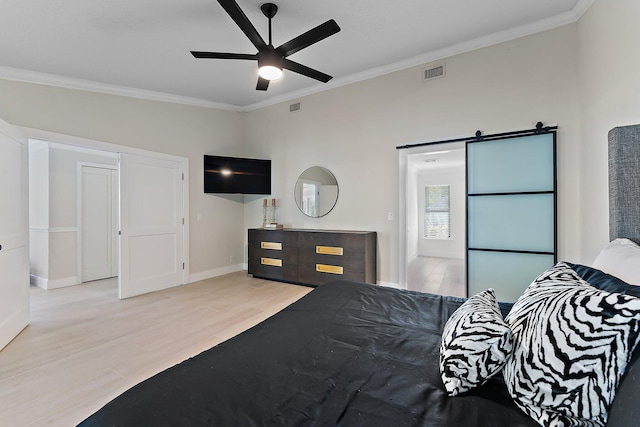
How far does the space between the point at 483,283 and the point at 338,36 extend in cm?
334

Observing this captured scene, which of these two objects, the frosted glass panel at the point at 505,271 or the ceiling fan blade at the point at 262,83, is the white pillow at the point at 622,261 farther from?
the ceiling fan blade at the point at 262,83

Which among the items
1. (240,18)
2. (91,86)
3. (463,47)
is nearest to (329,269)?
(240,18)

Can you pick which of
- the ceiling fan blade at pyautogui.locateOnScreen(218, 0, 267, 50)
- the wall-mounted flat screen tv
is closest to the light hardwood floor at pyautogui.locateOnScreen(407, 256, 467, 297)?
the wall-mounted flat screen tv

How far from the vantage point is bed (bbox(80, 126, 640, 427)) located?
75cm

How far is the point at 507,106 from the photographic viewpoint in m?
3.43

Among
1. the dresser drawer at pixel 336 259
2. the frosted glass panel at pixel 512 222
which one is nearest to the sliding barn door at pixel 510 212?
the frosted glass panel at pixel 512 222

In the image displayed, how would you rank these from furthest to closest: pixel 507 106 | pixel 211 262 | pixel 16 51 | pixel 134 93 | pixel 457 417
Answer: pixel 211 262
pixel 134 93
pixel 507 106
pixel 16 51
pixel 457 417

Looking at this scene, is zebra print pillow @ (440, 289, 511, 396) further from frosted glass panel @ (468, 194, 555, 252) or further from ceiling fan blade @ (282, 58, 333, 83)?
frosted glass panel @ (468, 194, 555, 252)

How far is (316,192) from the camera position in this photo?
196 inches

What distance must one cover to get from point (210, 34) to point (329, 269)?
331 centimetres

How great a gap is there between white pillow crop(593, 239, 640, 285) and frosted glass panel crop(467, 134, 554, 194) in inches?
76.2

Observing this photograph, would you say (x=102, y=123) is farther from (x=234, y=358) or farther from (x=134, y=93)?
(x=234, y=358)

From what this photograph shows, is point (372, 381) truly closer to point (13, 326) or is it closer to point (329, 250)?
point (329, 250)

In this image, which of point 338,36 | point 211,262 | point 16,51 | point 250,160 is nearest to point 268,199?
point 250,160
